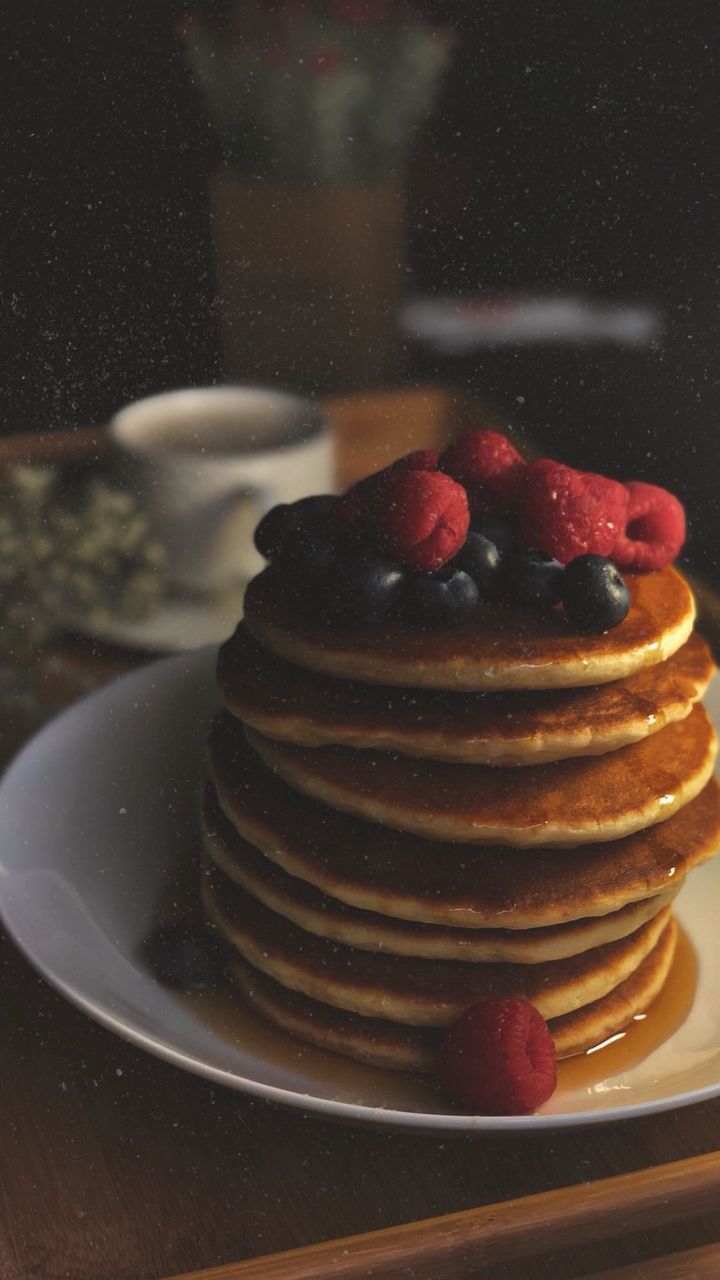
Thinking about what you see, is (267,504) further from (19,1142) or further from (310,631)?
(19,1142)

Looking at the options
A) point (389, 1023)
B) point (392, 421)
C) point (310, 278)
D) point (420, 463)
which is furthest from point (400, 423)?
point (389, 1023)

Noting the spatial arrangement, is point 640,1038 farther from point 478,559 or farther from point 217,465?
Answer: point 217,465

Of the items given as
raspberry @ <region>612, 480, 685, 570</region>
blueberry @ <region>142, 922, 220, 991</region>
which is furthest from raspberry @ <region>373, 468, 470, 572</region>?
blueberry @ <region>142, 922, 220, 991</region>

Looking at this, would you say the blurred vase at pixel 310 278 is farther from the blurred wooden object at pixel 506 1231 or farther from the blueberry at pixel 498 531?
the blurred wooden object at pixel 506 1231

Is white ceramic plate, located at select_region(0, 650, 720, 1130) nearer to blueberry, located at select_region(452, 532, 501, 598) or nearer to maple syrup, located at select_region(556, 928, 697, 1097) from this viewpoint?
maple syrup, located at select_region(556, 928, 697, 1097)

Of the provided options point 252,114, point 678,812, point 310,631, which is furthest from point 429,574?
point 252,114

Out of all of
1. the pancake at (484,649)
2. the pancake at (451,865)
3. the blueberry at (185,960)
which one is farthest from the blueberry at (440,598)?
the blueberry at (185,960)
